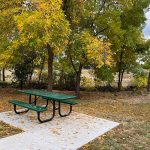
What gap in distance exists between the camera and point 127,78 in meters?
20.8

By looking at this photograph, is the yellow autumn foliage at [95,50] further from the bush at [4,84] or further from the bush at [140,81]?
the bush at [140,81]

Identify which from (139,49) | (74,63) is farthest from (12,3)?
(139,49)

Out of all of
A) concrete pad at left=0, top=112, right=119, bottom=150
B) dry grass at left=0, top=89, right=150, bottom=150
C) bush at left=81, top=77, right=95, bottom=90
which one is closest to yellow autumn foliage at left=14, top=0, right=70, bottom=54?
concrete pad at left=0, top=112, right=119, bottom=150

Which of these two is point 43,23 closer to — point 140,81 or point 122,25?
point 122,25

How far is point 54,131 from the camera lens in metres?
7.69

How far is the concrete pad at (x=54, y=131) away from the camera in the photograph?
21.6 ft

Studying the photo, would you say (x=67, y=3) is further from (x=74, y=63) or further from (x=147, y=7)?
(x=147, y=7)

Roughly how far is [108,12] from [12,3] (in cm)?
426

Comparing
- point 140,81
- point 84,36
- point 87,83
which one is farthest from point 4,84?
point 140,81

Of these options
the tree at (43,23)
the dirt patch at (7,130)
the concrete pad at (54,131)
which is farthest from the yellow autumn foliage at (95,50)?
the dirt patch at (7,130)

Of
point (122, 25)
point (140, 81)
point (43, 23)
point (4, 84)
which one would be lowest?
point (4, 84)

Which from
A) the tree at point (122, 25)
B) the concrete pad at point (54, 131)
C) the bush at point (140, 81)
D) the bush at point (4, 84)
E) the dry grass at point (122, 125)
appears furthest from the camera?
the bush at point (140, 81)

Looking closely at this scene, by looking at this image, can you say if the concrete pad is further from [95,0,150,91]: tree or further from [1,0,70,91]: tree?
[95,0,150,91]: tree

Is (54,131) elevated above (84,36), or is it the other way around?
(84,36)
